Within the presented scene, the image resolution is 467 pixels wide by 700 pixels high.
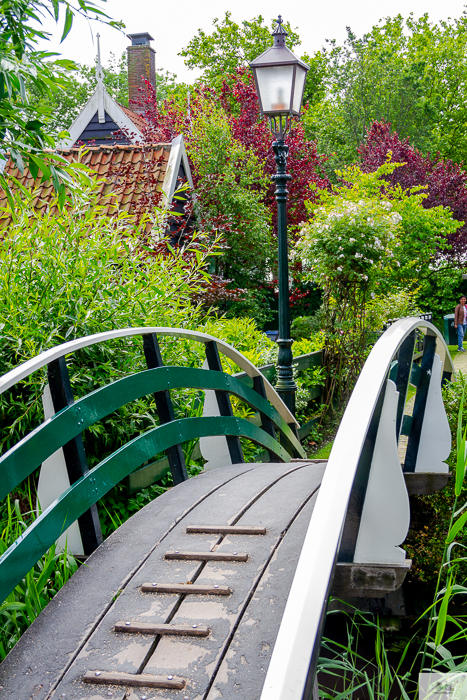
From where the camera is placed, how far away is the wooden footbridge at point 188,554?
1535 millimetres

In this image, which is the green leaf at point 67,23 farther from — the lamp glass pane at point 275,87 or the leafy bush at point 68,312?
the lamp glass pane at point 275,87

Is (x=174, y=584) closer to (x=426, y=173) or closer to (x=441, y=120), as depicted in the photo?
(x=426, y=173)

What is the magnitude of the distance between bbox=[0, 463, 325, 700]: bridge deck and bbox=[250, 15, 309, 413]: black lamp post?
11.1 feet

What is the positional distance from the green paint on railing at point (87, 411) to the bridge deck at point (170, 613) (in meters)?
0.51

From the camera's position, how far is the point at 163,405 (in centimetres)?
292

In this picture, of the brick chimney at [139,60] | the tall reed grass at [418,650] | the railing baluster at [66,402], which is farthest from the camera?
the brick chimney at [139,60]

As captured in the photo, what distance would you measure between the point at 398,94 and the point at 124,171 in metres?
19.9

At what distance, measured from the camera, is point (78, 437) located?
2213 millimetres

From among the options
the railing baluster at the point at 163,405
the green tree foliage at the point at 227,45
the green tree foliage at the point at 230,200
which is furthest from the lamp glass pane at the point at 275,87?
the green tree foliage at the point at 227,45

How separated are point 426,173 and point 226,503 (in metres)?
17.4

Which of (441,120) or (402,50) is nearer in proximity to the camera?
(441,120)

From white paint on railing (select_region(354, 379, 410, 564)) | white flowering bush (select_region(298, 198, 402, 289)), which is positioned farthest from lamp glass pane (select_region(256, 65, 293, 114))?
white paint on railing (select_region(354, 379, 410, 564))

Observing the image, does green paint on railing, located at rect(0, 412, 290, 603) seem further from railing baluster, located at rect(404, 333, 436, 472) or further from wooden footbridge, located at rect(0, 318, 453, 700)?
railing baluster, located at rect(404, 333, 436, 472)

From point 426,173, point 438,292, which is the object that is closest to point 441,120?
point 426,173
